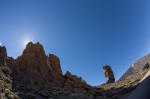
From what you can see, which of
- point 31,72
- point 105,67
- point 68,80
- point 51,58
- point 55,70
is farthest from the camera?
point 105,67

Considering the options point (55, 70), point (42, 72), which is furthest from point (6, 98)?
point (55, 70)

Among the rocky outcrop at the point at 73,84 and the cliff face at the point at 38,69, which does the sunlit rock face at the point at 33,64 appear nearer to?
the cliff face at the point at 38,69

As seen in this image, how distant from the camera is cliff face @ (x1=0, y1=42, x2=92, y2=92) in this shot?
30.5 m

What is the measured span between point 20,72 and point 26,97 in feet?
63.7

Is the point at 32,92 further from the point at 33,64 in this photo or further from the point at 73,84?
the point at 73,84

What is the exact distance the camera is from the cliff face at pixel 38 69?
3049 cm

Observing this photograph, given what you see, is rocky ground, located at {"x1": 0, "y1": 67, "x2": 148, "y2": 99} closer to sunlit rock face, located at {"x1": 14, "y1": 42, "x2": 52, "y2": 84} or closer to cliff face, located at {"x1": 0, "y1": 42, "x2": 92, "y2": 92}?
sunlit rock face, located at {"x1": 14, "y1": 42, "x2": 52, "y2": 84}

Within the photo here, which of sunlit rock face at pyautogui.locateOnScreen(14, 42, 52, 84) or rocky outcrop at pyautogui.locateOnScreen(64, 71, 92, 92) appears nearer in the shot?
sunlit rock face at pyautogui.locateOnScreen(14, 42, 52, 84)

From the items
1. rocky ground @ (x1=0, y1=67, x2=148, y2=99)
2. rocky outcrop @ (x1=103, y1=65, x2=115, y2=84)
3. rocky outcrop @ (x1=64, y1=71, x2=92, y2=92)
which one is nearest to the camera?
rocky ground @ (x1=0, y1=67, x2=148, y2=99)

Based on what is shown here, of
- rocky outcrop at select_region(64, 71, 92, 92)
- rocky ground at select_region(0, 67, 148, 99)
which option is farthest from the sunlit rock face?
rocky ground at select_region(0, 67, 148, 99)

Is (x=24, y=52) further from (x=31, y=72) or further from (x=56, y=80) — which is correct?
(x=56, y=80)

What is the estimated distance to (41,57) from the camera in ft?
124

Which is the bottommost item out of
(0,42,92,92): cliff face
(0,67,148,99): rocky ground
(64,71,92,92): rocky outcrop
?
(0,67,148,99): rocky ground

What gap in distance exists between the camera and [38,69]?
113 ft
